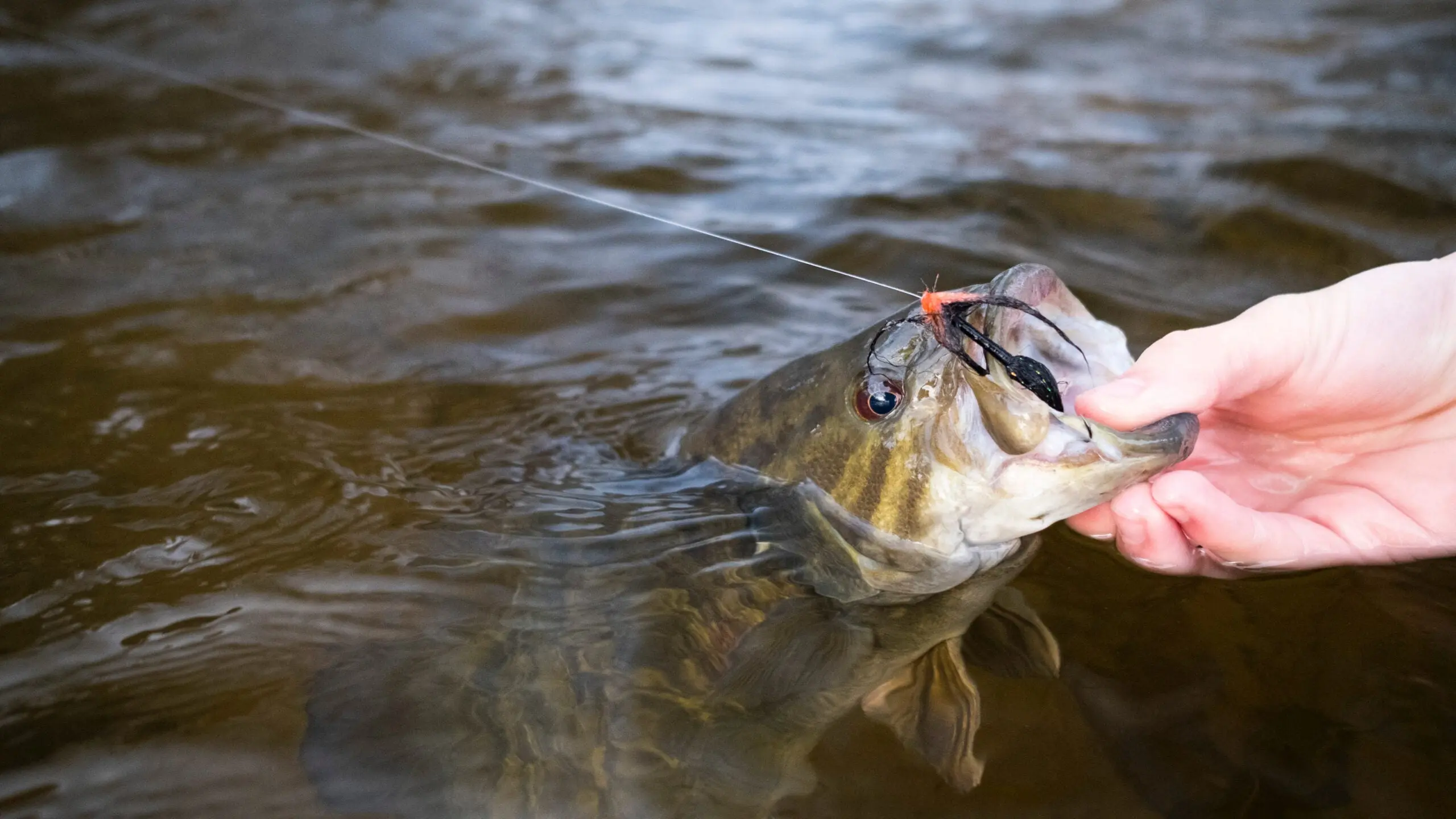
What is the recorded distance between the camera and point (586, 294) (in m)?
4.25

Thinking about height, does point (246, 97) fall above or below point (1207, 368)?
above

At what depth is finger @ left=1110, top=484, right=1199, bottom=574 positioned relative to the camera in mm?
2357

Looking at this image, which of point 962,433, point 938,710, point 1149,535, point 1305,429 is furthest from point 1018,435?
point 1305,429

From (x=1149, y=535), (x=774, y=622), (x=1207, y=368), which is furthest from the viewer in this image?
(x=774, y=622)

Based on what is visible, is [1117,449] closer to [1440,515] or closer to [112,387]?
[1440,515]

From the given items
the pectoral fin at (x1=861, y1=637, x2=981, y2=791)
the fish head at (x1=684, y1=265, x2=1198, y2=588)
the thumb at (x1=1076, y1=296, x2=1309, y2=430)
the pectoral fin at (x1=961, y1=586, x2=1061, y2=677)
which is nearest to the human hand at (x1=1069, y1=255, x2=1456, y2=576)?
the thumb at (x1=1076, y1=296, x2=1309, y2=430)

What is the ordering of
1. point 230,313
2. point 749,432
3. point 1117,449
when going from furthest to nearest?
point 230,313
point 749,432
point 1117,449

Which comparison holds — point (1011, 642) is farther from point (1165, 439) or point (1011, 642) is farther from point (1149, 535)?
point (1165, 439)

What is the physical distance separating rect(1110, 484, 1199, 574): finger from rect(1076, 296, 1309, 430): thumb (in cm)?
26

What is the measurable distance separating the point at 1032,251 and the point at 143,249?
3.72 meters

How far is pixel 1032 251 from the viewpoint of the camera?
4.46 m

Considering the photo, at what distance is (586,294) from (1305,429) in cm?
262

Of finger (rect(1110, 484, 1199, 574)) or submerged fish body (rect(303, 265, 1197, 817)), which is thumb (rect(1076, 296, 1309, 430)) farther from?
finger (rect(1110, 484, 1199, 574))

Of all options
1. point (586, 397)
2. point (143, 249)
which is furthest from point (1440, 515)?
point (143, 249)
